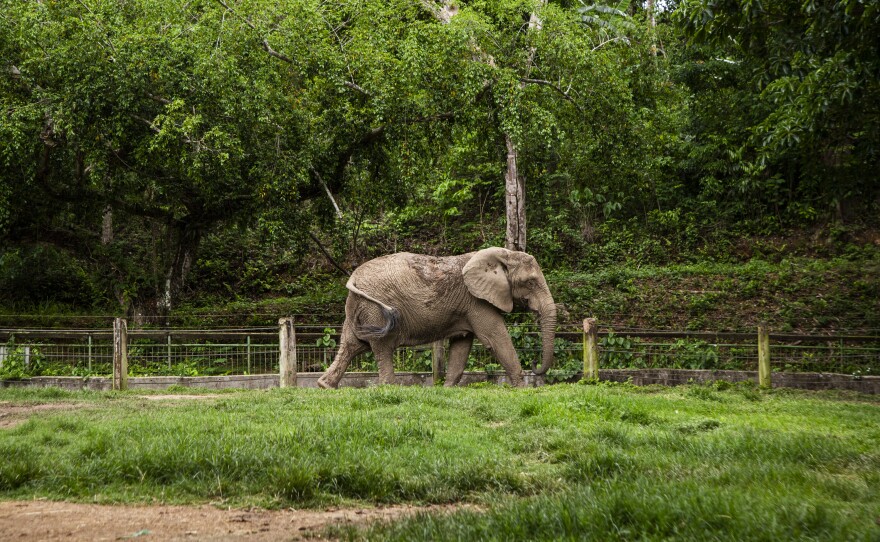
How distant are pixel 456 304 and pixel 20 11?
11.6 m

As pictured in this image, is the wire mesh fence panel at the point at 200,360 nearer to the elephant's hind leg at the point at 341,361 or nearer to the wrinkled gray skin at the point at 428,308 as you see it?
the elephant's hind leg at the point at 341,361

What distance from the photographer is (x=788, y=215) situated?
28.8 meters

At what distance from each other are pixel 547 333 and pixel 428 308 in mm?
2434

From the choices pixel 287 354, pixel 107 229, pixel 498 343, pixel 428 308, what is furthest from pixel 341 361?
pixel 107 229

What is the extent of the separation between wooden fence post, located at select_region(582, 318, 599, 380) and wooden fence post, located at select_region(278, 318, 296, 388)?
18.8 ft

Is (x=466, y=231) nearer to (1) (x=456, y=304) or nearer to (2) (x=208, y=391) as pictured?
(1) (x=456, y=304)

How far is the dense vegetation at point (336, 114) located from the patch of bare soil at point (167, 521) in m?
7.92

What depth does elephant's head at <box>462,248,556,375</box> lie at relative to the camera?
15539 mm

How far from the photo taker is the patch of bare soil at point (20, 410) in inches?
382

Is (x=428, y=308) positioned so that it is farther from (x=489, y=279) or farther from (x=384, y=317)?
(x=489, y=279)

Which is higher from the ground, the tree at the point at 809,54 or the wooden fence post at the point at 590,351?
the tree at the point at 809,54

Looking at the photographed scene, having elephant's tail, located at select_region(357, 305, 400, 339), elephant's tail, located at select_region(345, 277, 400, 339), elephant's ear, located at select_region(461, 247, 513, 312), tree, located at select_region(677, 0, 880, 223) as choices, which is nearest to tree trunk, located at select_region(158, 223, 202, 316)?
elephant's tail, located at select_region(345, 277, 400, 339)

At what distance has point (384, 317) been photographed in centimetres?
1540

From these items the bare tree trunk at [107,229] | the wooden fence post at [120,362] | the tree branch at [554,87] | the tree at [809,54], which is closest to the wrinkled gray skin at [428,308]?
the wooden fence post at [120,362]
